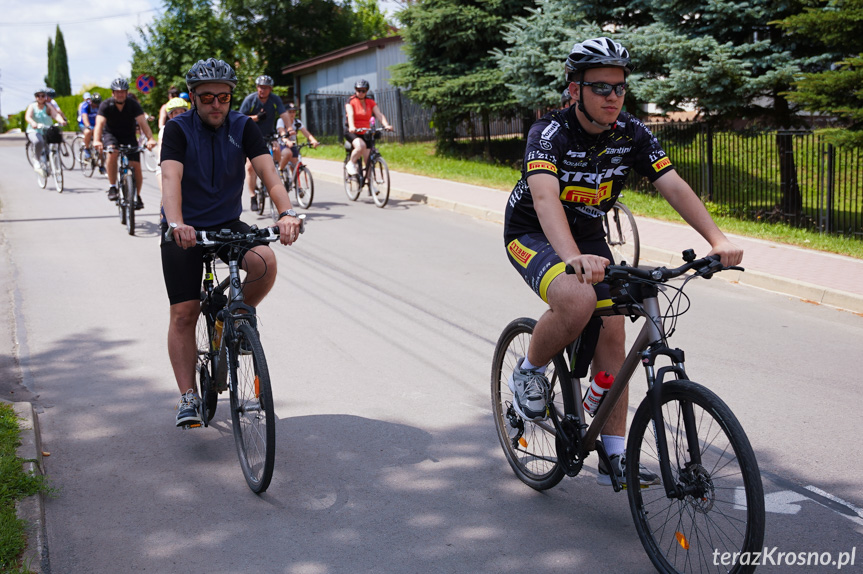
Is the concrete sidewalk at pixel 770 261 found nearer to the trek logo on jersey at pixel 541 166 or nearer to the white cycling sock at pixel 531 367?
the white cycling sock at pixel 531 367

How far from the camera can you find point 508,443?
15.0 ft

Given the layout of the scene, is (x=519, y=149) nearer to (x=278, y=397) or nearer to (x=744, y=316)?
(x=744, y=316)

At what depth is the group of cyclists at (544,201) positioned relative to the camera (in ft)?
11.9

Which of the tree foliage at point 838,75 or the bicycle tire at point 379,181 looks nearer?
the tree foliage at point 838,75

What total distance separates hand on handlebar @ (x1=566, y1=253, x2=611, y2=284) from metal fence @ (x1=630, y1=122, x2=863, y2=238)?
8.99m

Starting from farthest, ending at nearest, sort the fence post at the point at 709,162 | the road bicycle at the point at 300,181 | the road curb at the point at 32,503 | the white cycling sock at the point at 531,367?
the road bicycle at the point at 300,181, the fence post at the point at 709,162, the white cycling sock at the point at 531,367, the road curb at the point at 32,503

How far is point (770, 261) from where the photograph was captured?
9922 millimetres

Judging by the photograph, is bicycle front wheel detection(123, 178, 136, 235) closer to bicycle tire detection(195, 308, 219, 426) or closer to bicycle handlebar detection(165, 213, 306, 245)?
bicycle tire detection(195, 308, 219, 426)

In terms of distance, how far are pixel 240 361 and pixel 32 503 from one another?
3.75 ft

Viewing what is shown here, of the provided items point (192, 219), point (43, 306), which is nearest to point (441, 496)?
point (192, 219)

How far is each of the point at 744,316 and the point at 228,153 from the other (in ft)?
16.9

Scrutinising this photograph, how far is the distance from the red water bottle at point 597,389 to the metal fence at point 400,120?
1849 centimetres

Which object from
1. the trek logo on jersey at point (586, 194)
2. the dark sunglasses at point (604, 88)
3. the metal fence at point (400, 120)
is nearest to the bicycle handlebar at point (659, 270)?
the trek logo on jersey at point (586, 194)

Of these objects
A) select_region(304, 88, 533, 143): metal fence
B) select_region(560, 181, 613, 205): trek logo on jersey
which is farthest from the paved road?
select_region(304, 88, 533, 143): metal fence
